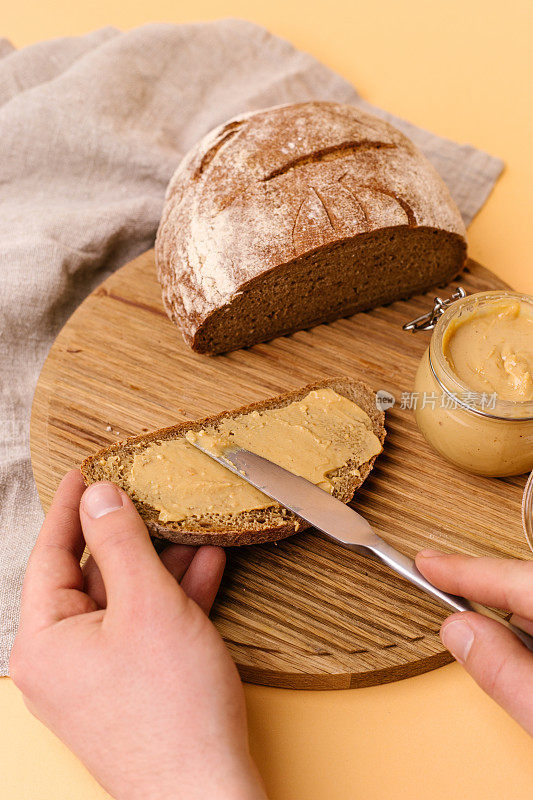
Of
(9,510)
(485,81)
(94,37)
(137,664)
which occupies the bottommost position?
(9,510)

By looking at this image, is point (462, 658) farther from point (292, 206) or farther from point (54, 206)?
point (54, 206)


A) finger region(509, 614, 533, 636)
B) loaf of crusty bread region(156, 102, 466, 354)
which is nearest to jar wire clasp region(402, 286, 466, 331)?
loaf of crusty bread region(156, 102, 466, 354)

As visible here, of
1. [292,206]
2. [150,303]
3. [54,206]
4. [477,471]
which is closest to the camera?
[477,471]

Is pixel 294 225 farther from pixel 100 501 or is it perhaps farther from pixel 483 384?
pixel 100 501

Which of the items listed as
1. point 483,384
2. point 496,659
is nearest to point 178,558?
point 496,659

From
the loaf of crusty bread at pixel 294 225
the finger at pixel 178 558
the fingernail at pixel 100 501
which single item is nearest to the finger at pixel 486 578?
the finger at pixel 178 558

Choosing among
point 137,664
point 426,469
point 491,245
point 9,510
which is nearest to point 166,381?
point 9,510
